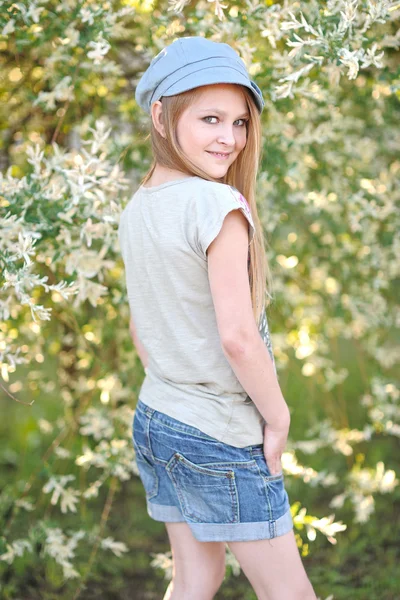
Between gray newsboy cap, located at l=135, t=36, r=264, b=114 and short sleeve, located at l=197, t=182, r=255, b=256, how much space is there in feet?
0.76

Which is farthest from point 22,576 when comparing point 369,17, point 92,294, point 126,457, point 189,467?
point 369,17

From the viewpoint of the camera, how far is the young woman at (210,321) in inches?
57.1

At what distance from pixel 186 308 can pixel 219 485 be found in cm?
38

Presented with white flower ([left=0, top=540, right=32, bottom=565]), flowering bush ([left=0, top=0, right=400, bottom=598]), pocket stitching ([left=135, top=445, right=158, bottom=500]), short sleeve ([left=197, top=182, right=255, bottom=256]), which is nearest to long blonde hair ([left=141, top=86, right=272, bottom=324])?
short sleeve ([left=197, top=182, right=255, bottom=256])

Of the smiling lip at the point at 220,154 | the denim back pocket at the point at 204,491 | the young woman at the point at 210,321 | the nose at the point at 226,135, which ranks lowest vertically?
the denim back pocket at the point at 204,491

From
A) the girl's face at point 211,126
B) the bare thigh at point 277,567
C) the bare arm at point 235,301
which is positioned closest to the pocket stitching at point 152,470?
the bare thigh at point 277,567

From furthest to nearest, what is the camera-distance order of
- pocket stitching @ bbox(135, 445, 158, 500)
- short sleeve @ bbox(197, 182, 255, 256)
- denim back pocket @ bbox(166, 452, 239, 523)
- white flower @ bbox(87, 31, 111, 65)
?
1. white flower @ bbox(87, 31, 111, 65)
2. pocket stitching @ bbox(135, 445, 158, 500)
3. denim back pocket @ bbox(166, 452, 239, 523)
4. short sleeve @ bbox(197, 182, 255, 256)

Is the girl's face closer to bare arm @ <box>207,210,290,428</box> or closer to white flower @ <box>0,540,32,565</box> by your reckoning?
bare arm @ <box>207,210,290,428</box>

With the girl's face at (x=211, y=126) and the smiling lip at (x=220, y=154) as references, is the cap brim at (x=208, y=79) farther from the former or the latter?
the smiling lip at (x=220, y=154)

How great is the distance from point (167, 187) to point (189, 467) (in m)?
0.61

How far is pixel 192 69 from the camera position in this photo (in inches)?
59.3

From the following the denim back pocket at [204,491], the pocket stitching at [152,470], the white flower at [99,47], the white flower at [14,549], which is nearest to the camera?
the denim back pocket at [204,491]

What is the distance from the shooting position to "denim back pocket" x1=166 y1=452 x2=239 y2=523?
1.51 metres

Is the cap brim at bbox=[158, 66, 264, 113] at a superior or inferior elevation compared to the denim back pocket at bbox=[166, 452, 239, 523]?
superior
